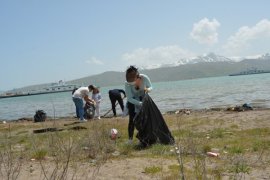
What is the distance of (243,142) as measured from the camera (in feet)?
29.2

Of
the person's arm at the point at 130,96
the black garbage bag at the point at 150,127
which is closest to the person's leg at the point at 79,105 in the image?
the person's arm at the point at 130,96

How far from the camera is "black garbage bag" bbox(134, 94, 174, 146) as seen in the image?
9.04 metres

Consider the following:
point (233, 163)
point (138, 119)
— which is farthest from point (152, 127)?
point (233, 163)

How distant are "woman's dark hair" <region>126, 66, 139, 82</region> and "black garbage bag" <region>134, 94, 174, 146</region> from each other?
52 cm

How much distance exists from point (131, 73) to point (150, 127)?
1.31 m

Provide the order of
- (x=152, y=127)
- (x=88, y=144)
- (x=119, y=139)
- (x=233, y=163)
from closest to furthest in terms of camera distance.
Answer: (x=233, y=163), (x=88, y=144), (x=152, y=127), (x=119, y=139)

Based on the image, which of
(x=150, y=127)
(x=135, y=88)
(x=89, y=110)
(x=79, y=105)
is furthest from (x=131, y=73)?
(x=89, y=110)

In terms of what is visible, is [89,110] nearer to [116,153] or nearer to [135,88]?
[135,88]

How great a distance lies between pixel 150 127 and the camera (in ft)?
29.8

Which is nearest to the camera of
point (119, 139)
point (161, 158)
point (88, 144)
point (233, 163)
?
point (233, 163)

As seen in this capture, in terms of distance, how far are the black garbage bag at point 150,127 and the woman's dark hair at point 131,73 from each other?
1.69 feet

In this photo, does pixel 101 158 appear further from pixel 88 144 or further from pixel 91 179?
pixel 91 179

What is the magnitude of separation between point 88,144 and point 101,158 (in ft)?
2.94

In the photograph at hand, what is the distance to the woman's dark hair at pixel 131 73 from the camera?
900 cm
